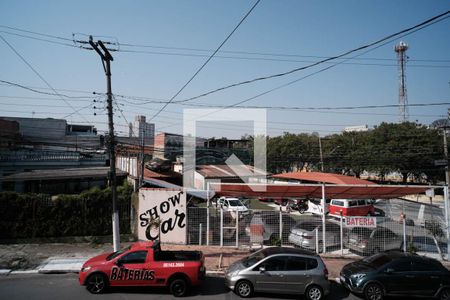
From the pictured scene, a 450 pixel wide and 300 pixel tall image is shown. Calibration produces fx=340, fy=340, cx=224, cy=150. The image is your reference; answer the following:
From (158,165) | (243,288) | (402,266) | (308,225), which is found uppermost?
(158,165)

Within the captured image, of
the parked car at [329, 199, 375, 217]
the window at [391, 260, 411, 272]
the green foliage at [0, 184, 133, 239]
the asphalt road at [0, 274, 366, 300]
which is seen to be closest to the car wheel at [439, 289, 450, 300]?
the window at [391, 260, 411, 272]

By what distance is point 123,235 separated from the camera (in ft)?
55.3

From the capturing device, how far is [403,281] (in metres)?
10.5

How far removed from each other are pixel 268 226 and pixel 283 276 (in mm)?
5335

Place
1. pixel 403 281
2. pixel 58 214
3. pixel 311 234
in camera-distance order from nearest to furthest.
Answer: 1. pixel 403 281
2. pixel 311 234
3. pixel 58 214

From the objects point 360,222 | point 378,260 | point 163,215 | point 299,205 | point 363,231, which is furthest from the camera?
point 299,205

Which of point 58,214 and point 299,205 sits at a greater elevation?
point 58,214

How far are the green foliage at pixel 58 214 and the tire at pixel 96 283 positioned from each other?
7.00 m

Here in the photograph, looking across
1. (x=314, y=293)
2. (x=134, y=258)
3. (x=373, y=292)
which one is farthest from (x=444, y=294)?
(x=134, y=258)

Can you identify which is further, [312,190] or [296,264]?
[312,190]

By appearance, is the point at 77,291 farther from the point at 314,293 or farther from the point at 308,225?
the point at 308,225

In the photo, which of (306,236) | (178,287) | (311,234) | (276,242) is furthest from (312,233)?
(178,287)

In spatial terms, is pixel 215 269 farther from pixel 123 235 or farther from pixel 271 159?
pixel 271 159

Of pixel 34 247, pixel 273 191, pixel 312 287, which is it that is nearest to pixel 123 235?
pixel 34 247
